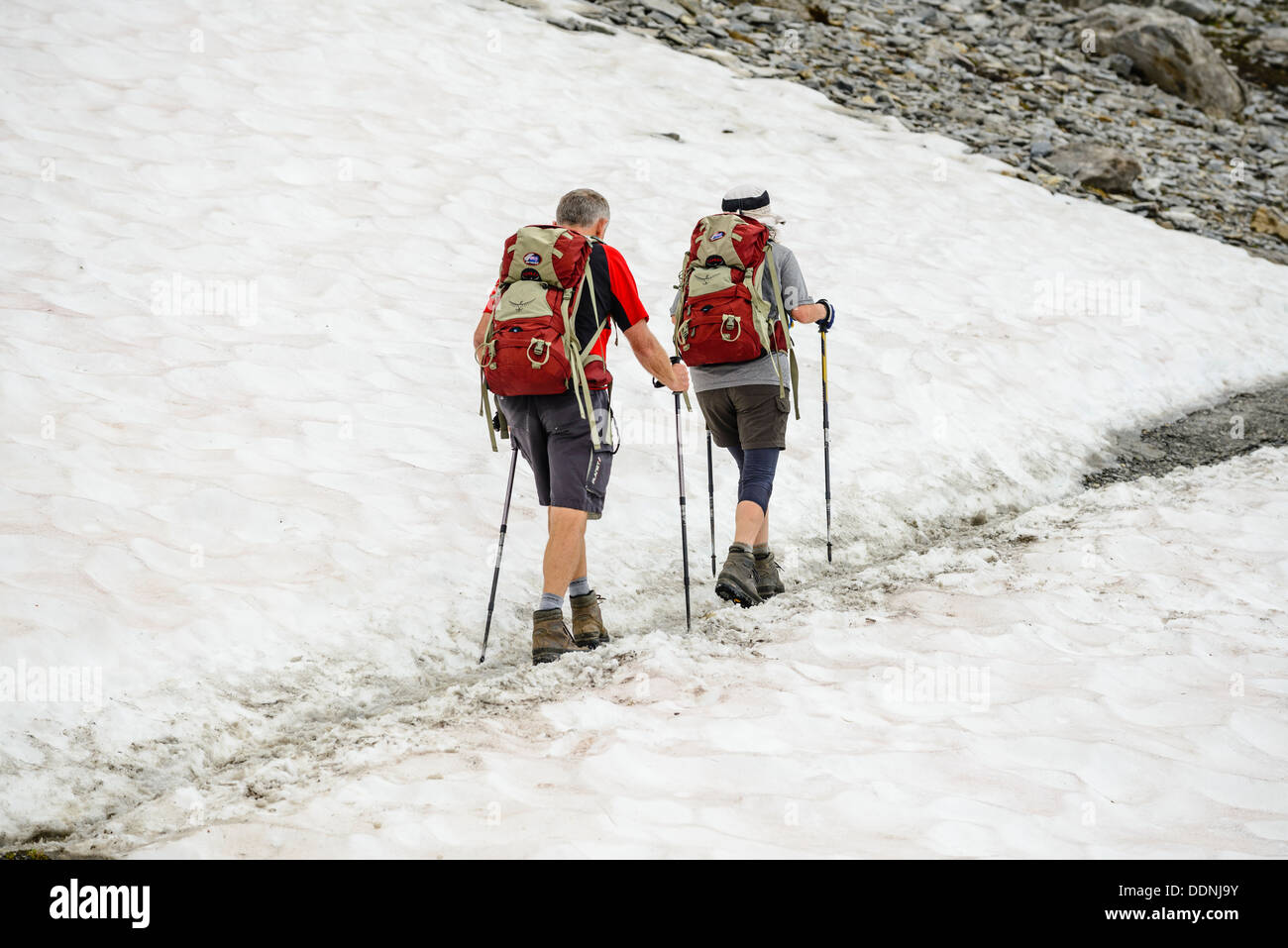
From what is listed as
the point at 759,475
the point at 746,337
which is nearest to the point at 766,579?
the point at 759,475

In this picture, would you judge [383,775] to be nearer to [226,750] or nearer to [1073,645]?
[226,750]

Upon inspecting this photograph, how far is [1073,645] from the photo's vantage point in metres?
6.45

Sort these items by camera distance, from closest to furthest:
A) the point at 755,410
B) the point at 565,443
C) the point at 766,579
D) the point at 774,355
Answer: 1. the point at 565,443
2. the point at 774,355
3. the point at 755,410
4. the point at 766,579

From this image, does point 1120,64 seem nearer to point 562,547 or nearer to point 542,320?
point 542,320

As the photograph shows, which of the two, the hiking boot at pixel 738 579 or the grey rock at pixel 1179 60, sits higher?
the grey rock at pixel 1179 60

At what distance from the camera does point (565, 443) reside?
19.4 feet

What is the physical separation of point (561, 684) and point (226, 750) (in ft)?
5.82

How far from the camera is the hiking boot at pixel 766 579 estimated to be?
721 centimetres

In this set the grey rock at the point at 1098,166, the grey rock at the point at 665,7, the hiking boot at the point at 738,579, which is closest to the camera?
the hiking boot at the point at 738,579

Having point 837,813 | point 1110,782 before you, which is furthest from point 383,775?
point 1110,782

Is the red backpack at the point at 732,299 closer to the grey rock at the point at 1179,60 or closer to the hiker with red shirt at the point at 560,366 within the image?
the hiker with red shirt at the point at 560,366

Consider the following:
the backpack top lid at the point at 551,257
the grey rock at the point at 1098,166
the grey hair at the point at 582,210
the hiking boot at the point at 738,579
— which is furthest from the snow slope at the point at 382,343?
the grey hair at the point at 582,210

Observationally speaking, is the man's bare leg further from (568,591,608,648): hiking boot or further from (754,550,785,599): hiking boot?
(754,550,785,599): hiking boot

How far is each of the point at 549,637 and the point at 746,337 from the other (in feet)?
7.91
